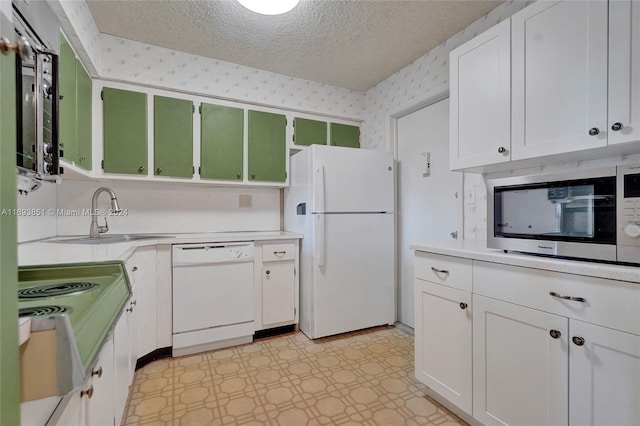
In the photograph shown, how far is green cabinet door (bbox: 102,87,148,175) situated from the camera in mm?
2311

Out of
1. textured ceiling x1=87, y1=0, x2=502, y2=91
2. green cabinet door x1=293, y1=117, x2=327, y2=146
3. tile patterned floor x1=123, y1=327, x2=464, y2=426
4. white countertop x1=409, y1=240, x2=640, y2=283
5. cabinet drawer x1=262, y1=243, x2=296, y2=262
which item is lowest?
tile patterned floor x1=123, y1=327, x2=464, y2=426

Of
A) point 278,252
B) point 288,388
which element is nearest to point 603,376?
point 288,388

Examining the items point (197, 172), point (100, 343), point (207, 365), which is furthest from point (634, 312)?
point (197, 172)

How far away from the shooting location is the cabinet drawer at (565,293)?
1012 mm

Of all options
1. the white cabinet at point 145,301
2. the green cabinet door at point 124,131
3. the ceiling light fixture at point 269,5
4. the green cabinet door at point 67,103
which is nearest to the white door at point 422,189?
the ceiling light fixture at point 269,5

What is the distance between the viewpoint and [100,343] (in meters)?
0.66

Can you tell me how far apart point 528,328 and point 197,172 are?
8.17ft

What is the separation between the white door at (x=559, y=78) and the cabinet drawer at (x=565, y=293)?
59 cm

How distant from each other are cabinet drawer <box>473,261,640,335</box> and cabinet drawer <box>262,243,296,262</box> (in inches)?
62.6

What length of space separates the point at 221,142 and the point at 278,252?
1.10m

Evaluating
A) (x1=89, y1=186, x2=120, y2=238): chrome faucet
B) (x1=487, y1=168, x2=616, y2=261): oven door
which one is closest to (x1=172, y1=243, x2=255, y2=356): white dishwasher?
(x1=89, y1=186, x2=120, y2=238): chrome faucet

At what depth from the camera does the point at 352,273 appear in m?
2.69

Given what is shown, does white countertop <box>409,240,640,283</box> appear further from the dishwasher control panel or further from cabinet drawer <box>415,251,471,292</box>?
the dishwasher control panel

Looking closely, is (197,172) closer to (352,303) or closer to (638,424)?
(352,303)
